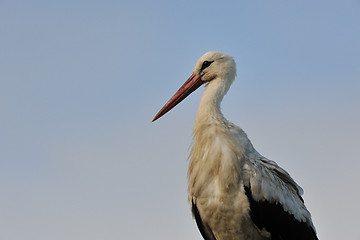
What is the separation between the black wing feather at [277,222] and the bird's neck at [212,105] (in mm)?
936

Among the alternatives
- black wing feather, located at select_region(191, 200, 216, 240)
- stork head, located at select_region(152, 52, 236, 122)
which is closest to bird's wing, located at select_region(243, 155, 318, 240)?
black wing feather, located at select_region(191, 200, 216, 240)

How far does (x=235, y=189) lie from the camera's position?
19.8ft

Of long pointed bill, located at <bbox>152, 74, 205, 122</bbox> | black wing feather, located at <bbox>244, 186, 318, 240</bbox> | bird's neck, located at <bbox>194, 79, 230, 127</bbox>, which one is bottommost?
black wing feather, located at <bbox>244, 186, 318, 240</bbox>

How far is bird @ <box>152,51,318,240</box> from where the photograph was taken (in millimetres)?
6070

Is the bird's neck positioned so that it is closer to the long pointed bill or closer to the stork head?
the stork head

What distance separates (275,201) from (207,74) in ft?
6.29

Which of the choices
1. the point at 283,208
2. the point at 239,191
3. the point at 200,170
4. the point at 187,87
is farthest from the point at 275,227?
the point at 187,87

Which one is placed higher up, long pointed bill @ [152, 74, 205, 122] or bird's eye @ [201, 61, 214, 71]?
bird's eye @ [201, 61, 214, 71]

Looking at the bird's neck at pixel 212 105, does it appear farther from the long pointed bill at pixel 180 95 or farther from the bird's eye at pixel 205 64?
the long pointed bill at pixel 180 95

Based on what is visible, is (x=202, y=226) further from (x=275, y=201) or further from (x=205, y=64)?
(x=205, y=64)

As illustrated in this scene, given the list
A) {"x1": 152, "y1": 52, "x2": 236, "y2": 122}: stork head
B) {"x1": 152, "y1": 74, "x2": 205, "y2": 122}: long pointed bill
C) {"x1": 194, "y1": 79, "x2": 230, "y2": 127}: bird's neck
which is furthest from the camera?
{"x1": 152, "y1": 74, "x2": 205, "y2": 122}: long pointed bill

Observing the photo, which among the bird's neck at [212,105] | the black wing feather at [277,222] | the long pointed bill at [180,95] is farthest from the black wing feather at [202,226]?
the long pointed bill at [180,95]

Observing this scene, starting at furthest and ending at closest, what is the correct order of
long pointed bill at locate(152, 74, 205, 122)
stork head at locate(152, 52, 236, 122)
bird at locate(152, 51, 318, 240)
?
long pointed bill at locate(152, 74, 205, 122), stork head at locate(152, 52, 236, 122), bird at locate(152, 51, 318, 240)

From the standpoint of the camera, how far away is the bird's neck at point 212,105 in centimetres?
647
